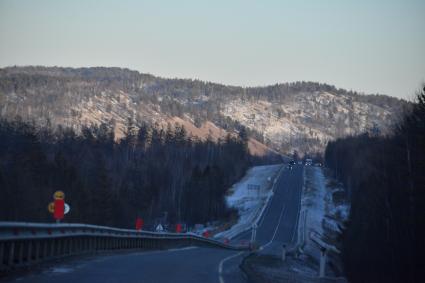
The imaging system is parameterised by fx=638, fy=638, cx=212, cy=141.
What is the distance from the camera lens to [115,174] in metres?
125

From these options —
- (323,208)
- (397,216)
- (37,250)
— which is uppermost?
(323,208)

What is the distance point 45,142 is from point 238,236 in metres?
55.7

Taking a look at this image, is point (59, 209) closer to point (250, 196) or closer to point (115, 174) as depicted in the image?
point (115, 174)

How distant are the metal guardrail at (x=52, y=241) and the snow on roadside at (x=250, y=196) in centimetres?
5621

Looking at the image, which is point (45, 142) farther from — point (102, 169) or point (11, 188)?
point (11, 188)

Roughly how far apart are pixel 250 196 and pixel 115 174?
92.6 ft

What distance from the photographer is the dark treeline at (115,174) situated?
2714 inches

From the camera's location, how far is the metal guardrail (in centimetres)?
1413

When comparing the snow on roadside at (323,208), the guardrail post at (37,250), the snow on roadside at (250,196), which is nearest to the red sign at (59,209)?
the guardrail post at (37,250)

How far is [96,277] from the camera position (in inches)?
530

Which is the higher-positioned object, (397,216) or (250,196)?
(250,196)

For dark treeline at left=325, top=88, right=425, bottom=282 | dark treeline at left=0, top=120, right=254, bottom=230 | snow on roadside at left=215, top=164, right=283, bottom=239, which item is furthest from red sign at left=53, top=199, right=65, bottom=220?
snow on roadside at left=215, top=164, right=283, bottom=239

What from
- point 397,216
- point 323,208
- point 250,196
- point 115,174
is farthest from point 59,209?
point 250,196

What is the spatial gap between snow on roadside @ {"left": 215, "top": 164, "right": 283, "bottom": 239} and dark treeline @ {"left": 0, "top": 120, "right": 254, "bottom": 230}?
2.74m
